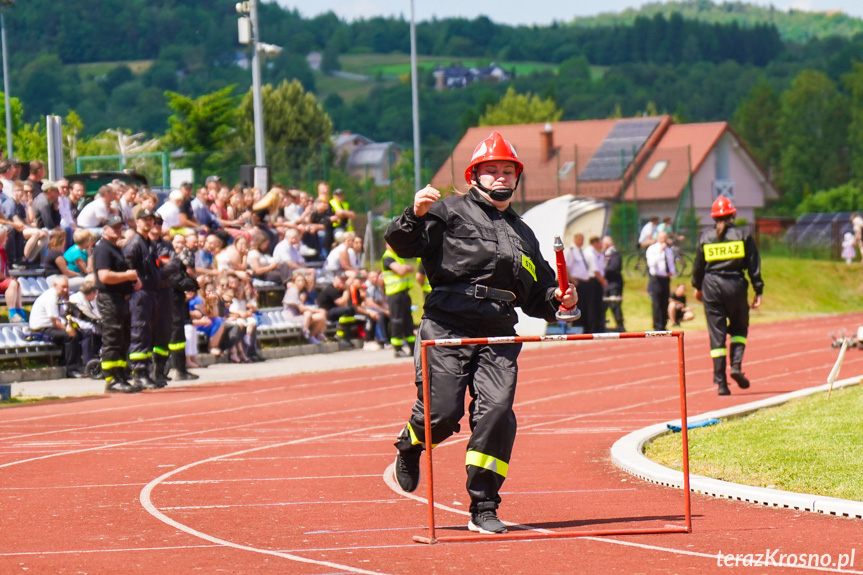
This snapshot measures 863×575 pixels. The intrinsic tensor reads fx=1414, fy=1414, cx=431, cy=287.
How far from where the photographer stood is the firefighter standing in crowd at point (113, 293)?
17672 mm

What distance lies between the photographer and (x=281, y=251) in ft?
87.6

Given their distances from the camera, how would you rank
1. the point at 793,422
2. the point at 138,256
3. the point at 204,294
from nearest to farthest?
the point at 793,422 < the point at 138,256 < the point at 204,294

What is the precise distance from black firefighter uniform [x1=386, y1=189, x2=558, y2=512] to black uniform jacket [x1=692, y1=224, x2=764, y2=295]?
801 cm

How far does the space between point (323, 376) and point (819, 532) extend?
14105 millimetres

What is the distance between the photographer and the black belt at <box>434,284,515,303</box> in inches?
312

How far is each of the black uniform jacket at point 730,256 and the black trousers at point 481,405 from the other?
8.22 m

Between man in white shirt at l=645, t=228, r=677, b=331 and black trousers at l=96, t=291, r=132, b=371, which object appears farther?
man in white shirt at l=645, t=228, r=677, b=331

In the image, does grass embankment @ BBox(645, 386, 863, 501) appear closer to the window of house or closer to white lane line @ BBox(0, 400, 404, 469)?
white lane line @ BBox(0, 400, 404, 469)

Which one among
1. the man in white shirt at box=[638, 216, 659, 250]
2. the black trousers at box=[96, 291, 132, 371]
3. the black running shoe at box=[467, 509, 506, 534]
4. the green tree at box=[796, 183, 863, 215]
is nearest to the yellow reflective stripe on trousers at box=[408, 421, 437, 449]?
the black running shoe at box=[467, 509, 506, 534]

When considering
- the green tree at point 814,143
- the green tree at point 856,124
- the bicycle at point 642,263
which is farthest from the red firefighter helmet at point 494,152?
the green tree at point 814,143

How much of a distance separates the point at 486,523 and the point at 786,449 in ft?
11.4

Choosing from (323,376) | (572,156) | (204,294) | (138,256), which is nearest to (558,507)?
(138,256)

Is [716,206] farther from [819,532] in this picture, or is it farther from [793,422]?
[819,532]

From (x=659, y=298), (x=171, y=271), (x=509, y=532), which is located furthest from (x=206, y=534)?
(x=659, y=298)
